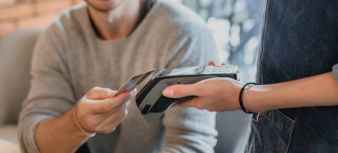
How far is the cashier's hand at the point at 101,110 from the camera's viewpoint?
0.91 metres

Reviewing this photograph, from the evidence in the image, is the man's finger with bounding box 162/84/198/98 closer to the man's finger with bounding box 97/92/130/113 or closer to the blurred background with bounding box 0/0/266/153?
the man's finger with bounding box 97/92/130/113

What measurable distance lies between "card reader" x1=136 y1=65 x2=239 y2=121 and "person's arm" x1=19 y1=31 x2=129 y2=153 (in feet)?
0.29

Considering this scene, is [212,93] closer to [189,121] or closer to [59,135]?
[189,121]

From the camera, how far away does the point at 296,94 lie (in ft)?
2.00

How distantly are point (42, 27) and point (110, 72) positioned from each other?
620 mm

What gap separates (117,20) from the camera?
1.16 metres

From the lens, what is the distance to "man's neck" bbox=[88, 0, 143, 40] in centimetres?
115

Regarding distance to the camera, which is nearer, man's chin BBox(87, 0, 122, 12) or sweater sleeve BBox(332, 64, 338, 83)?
sweater sleeve BBox(332, 64, 338, 83)

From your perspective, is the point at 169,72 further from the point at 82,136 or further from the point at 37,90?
the point at 37,90

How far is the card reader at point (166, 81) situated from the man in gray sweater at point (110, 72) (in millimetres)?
132

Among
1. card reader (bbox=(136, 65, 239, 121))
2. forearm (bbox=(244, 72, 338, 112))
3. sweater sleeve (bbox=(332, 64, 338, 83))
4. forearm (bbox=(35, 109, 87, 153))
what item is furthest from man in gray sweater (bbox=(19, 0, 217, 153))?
sweater sleeve (bbox=(332, 64, 338, 83))

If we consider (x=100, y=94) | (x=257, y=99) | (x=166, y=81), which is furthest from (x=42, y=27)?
(x=257, y=99)

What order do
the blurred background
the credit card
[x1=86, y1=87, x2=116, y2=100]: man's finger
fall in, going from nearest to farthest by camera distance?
the credit card → [x1=86, y1=87, x2=116, y2=100]: man's finger → the blurred background

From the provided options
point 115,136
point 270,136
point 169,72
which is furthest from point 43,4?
point 270,136
